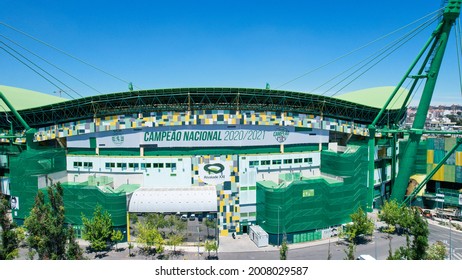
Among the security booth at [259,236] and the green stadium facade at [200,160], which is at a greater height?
the green stadium facade at [200,160]

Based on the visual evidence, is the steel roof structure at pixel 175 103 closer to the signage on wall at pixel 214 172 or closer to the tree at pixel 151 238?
the signage on wall at pixel 214 172

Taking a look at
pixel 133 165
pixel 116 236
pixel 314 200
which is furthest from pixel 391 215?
pixel 133 165

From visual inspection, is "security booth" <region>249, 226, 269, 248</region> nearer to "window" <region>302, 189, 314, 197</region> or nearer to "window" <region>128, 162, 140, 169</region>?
"window" <region>302, 189, 314, 197</region>

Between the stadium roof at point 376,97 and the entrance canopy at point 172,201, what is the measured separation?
27.8m

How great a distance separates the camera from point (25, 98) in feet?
130

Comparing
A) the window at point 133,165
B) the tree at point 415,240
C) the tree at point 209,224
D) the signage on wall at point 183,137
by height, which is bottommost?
the tree at point 209,224

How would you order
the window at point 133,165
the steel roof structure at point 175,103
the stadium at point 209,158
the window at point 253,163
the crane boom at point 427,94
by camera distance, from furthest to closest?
1. the window at point 253,163
2. the window at point 133,165
3. the steel roof structure at point 175,103
4. the crane boom at point 427,94
5. the stadium at point 209,158

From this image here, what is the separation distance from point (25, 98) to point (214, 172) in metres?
31.4

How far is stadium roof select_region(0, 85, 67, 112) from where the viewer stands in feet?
119

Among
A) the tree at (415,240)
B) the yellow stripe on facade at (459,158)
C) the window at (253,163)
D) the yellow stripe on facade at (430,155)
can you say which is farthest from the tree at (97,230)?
the yellow stripe on facade at (459,158)

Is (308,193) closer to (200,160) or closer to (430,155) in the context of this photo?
(200,160)

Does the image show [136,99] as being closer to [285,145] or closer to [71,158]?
[71,158]

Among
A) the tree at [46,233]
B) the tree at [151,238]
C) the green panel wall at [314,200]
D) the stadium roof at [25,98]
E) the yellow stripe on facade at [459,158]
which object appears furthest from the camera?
the stadium roof at [25,98]

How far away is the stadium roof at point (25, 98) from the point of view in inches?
1427
